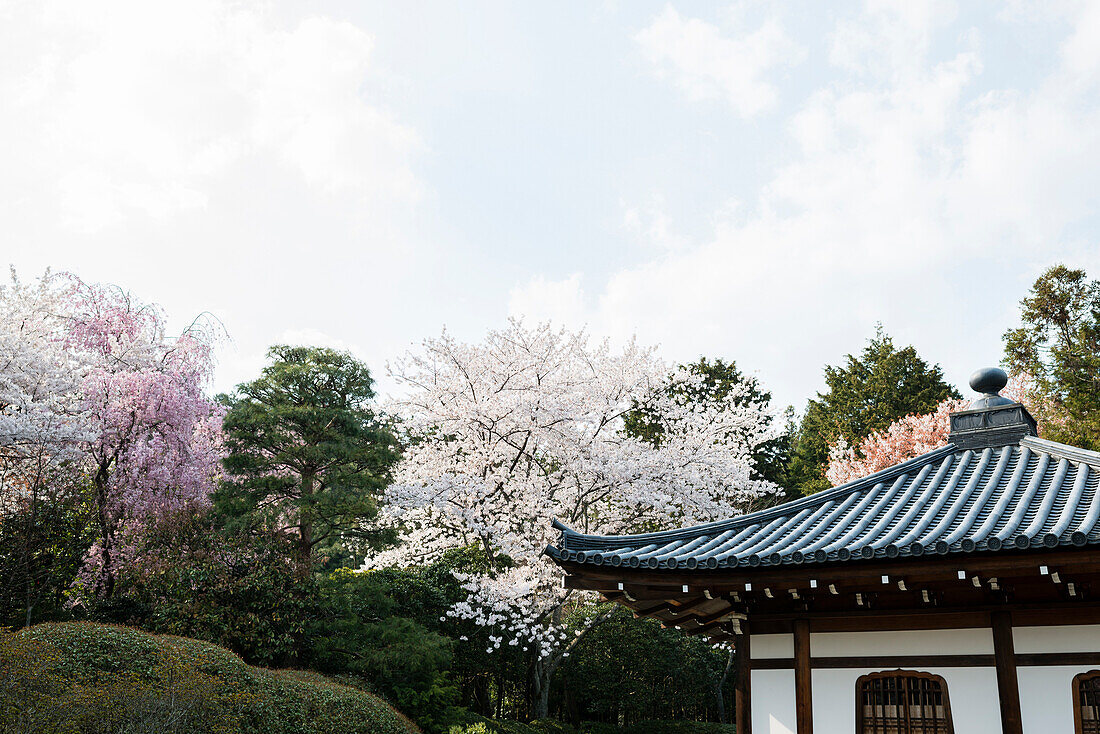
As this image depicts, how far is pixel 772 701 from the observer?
4504mm

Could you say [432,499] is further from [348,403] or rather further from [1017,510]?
[1017,510]

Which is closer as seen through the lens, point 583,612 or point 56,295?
point 56,295

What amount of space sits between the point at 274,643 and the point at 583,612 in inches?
271

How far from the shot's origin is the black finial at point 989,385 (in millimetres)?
5809

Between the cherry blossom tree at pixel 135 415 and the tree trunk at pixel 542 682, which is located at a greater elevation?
the cherry blossom tree at pixel 135 415

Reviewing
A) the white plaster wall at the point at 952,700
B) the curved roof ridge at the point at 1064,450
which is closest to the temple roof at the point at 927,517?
the curved roof ridge at the point at 1064,450

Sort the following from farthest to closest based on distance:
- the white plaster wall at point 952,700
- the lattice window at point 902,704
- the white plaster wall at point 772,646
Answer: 1. the white plaster wall at point 772,646
2. the lattice window at point 902,704
3. the white plaster wall at point 952,700

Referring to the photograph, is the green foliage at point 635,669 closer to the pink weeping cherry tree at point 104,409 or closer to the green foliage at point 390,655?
the green foliage at point 390,655

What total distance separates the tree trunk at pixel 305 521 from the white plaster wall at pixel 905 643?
9161 millimetres

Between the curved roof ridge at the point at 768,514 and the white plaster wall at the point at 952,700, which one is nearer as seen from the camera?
the white plaster wall at the point at 952,700

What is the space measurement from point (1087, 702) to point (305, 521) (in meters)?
10.8

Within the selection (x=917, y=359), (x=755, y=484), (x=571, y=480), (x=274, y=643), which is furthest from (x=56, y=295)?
(x=917, y=359)

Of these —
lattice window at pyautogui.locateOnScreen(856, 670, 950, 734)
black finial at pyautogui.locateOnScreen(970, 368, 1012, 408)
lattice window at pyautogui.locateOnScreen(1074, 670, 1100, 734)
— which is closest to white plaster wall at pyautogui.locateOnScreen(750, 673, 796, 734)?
lattice window at pyautogui.locateOnScreen(856, 670, 950, 734)

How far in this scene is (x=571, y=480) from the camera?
12.1 meters
